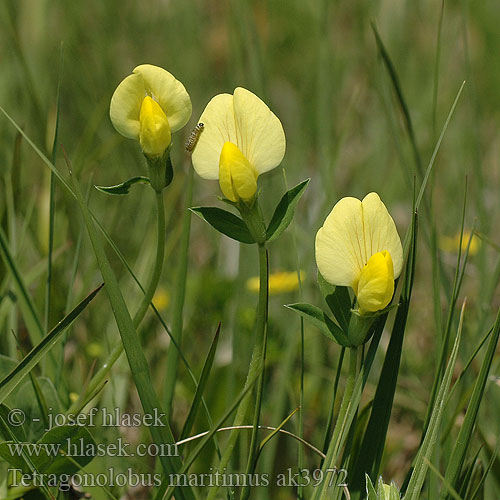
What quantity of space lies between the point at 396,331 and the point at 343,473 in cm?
17

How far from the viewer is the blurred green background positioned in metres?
1.33

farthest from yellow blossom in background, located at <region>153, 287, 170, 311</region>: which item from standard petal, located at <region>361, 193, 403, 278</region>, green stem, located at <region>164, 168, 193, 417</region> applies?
standard petal, located at <region>361, 193, 403, 278</region>

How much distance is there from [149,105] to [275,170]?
Result: 4.32ft

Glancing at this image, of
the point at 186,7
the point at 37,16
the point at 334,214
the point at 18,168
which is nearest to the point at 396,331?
the point at 334,214

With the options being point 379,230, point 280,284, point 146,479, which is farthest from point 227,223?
point 280,284

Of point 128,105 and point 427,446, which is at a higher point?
point 128,105

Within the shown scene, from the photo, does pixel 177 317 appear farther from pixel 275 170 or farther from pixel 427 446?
pixel 275 170

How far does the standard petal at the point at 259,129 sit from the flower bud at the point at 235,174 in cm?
3

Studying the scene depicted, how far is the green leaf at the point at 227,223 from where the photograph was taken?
77 centimetres

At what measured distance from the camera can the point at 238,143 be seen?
0.80 meters

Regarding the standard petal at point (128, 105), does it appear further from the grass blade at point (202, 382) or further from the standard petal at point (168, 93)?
the grass blade at point (202, 382)

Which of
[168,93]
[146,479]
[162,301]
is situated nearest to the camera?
[168,93]

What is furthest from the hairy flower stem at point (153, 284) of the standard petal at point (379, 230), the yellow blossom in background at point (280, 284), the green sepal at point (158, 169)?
the yellow blossom in background at point (280, 284)

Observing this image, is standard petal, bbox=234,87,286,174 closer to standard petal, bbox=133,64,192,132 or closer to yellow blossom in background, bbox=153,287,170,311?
standard petal, bbox=133,64,192,132
